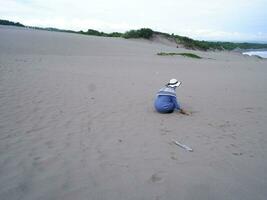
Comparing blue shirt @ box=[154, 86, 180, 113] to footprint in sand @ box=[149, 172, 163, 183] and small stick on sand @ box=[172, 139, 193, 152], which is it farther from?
footprint in sand @ box=[149, 172, 163, 183]

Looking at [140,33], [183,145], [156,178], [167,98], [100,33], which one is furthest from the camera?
[100,33]

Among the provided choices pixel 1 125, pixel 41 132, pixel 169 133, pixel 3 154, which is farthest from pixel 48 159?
pixel 169 133

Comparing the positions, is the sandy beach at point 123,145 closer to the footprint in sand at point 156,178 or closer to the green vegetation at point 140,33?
the footprint in sand at point 156,178

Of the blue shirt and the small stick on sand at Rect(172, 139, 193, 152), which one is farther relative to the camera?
the blue shirt

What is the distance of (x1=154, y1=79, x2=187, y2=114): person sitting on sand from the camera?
5.86 m

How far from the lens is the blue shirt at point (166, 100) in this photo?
5.85 metres

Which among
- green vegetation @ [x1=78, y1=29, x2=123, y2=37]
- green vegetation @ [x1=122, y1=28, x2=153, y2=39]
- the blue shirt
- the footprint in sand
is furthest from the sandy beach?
green vegetation @ [x1=78, y1=29, x2=123, y2=37]

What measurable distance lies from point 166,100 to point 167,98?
0.06 metres

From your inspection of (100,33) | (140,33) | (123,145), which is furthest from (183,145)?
(100,33)

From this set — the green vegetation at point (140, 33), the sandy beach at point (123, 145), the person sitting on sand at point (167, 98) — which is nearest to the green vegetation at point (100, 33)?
the green vegetation at point (140, 33)

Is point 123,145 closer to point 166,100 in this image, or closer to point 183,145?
point 183,145

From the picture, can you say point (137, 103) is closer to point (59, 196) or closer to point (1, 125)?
point (1, 125)

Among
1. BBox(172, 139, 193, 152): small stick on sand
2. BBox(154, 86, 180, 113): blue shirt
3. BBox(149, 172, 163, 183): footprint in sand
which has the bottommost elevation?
BBox(149, 172, 163, 183): footprint in sand

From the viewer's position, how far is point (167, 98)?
19.4 ft
